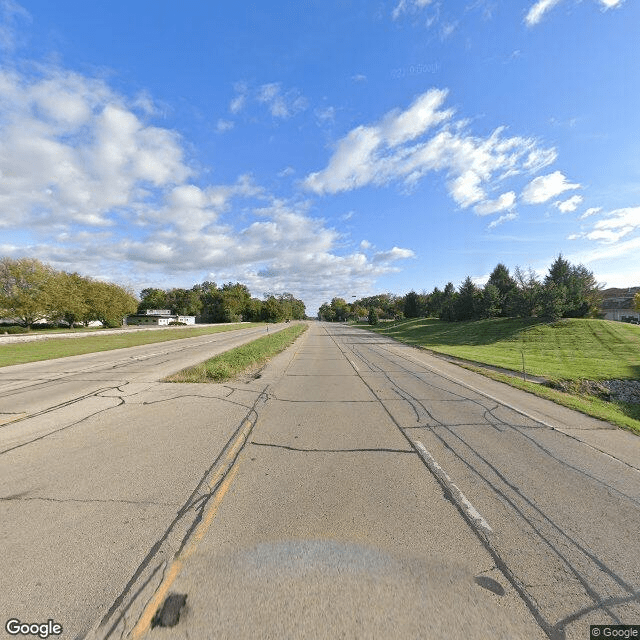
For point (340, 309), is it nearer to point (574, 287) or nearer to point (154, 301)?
point (154, 301)

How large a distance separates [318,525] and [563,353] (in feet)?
89.5

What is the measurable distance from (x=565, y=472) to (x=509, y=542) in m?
2.38

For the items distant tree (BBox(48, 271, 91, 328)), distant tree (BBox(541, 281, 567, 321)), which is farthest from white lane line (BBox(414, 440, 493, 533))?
distant tree (BBox(48, 271, 91, 328))

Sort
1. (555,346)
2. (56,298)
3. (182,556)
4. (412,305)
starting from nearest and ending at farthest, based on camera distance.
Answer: (182,556) → (555,346) → (56,298) → (412,305)

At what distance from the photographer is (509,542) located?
10.4 ft

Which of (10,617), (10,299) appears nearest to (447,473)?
(10,617)

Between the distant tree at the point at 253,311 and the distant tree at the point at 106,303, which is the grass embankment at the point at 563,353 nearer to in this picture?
the distant tree at the point at 106,303

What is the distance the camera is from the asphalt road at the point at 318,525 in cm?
236

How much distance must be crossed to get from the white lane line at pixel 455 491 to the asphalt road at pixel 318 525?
0.09 feet

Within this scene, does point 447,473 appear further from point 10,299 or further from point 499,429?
point 10,299

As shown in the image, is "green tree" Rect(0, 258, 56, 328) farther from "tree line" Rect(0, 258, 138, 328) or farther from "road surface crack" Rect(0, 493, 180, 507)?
"road surface crack" Rect(0, 493, 180, 507)

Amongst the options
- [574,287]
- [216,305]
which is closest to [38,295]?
[574,287]

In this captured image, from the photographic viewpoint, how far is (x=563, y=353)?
2353cm

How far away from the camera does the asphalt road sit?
2.36 m
